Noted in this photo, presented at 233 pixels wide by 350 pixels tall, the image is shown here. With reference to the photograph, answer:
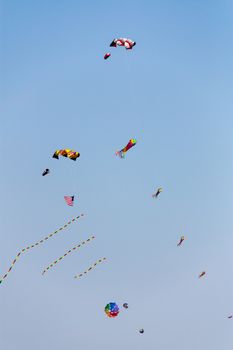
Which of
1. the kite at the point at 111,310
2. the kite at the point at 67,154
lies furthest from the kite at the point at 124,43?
the kite at the point at 111,310

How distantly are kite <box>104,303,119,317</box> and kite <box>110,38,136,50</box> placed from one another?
27.7 m

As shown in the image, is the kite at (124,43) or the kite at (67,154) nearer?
the kite at (124,43)

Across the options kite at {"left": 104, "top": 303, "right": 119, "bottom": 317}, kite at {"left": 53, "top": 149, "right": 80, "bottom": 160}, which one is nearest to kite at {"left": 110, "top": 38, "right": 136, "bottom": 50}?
kite at {"left": 53, "top": 149, "right": 80, "bottom": 160}

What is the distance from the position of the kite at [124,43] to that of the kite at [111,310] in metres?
27.7

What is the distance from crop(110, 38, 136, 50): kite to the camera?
45.6m

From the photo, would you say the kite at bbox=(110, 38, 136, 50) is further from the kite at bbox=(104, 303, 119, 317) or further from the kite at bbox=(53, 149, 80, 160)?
the kite at bbox=(104, 303, 119, 317)

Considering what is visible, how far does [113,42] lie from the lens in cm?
4581

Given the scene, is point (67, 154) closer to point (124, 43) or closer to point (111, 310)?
point (124, 43)

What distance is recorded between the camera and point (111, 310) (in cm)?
5156

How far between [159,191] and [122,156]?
26.1 feet

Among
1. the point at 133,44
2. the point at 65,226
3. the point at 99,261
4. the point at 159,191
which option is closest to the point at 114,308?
the point at 99,261

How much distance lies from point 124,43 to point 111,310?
28391mm

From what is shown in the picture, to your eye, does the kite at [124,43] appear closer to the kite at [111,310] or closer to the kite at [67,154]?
the kite at [67,154]

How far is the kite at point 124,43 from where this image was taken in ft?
149
